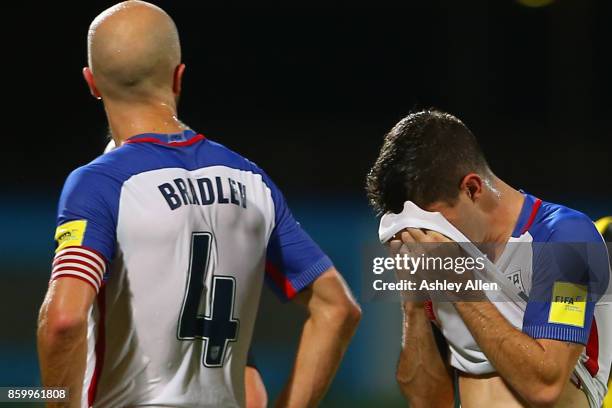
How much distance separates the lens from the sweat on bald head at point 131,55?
2426mm

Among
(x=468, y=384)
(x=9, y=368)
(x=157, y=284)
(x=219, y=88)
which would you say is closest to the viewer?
(x=157, y=284)

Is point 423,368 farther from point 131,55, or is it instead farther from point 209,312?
point 131,55

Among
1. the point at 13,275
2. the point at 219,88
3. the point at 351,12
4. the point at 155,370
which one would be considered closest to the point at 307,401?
the point at 155,370

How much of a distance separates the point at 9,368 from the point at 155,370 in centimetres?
556

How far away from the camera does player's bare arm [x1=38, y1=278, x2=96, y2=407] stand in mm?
→ 2061

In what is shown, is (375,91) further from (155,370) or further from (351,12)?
(155,370)

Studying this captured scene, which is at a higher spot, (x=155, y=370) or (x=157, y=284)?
(x=157, y=284)

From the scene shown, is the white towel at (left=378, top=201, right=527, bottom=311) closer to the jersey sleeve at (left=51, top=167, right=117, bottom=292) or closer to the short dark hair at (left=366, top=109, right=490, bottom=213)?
the short dark hair at (left=366, top=109, right=490, bottom=213)

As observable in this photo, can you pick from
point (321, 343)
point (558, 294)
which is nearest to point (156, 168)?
point (321, 343)

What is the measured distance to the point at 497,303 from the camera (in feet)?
9.16

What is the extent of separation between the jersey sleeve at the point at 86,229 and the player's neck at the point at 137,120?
221 mm

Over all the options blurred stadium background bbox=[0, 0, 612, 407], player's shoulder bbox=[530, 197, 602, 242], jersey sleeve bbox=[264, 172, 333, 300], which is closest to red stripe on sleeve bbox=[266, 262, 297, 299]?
jersey sleeve bbox=[264, 172, 333, 300]

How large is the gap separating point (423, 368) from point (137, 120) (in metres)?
1.16

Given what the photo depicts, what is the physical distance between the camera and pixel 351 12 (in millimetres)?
14312
